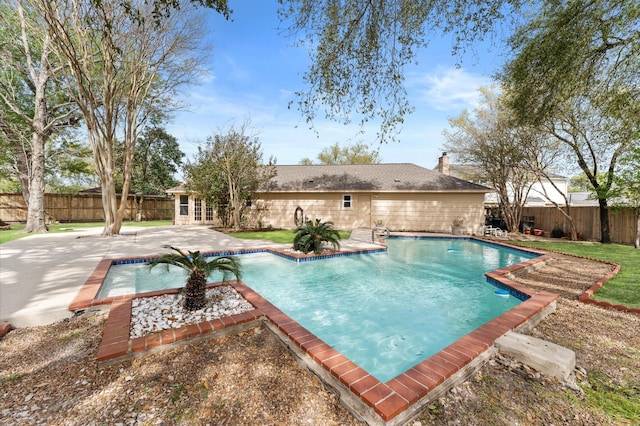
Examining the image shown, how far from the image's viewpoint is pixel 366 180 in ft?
60.4

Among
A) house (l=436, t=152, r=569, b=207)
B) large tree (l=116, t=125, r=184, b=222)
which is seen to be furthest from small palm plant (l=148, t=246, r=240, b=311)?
large tree (l=116, t=125, r=184, b=222)

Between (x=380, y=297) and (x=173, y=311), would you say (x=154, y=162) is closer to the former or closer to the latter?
(x=173, y=311)

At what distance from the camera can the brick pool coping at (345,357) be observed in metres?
2.17

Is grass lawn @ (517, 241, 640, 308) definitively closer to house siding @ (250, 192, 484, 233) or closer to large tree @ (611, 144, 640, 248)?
large tree @ (611, 144, 640, 248)

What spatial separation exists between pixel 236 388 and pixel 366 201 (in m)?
15.8

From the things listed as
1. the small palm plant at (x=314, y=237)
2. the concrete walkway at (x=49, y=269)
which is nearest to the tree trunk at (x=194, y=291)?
the concrete walkway at (x=49, y=269)

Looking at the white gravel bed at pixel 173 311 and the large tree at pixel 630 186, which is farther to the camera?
the large tree at pixel 630 186

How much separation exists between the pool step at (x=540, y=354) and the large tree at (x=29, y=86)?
16.1 metres

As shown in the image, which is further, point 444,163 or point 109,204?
point 444,163

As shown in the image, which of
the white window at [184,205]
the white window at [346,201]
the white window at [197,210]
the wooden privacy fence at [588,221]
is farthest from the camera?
the white window at [197,210]

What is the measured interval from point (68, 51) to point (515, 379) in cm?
1434

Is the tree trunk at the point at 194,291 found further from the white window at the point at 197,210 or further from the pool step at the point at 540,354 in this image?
the white window at the point at 197,210

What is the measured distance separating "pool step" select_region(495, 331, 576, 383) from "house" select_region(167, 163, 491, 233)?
45.9 ft

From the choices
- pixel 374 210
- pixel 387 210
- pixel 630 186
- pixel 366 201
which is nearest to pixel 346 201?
pixel 366 201
